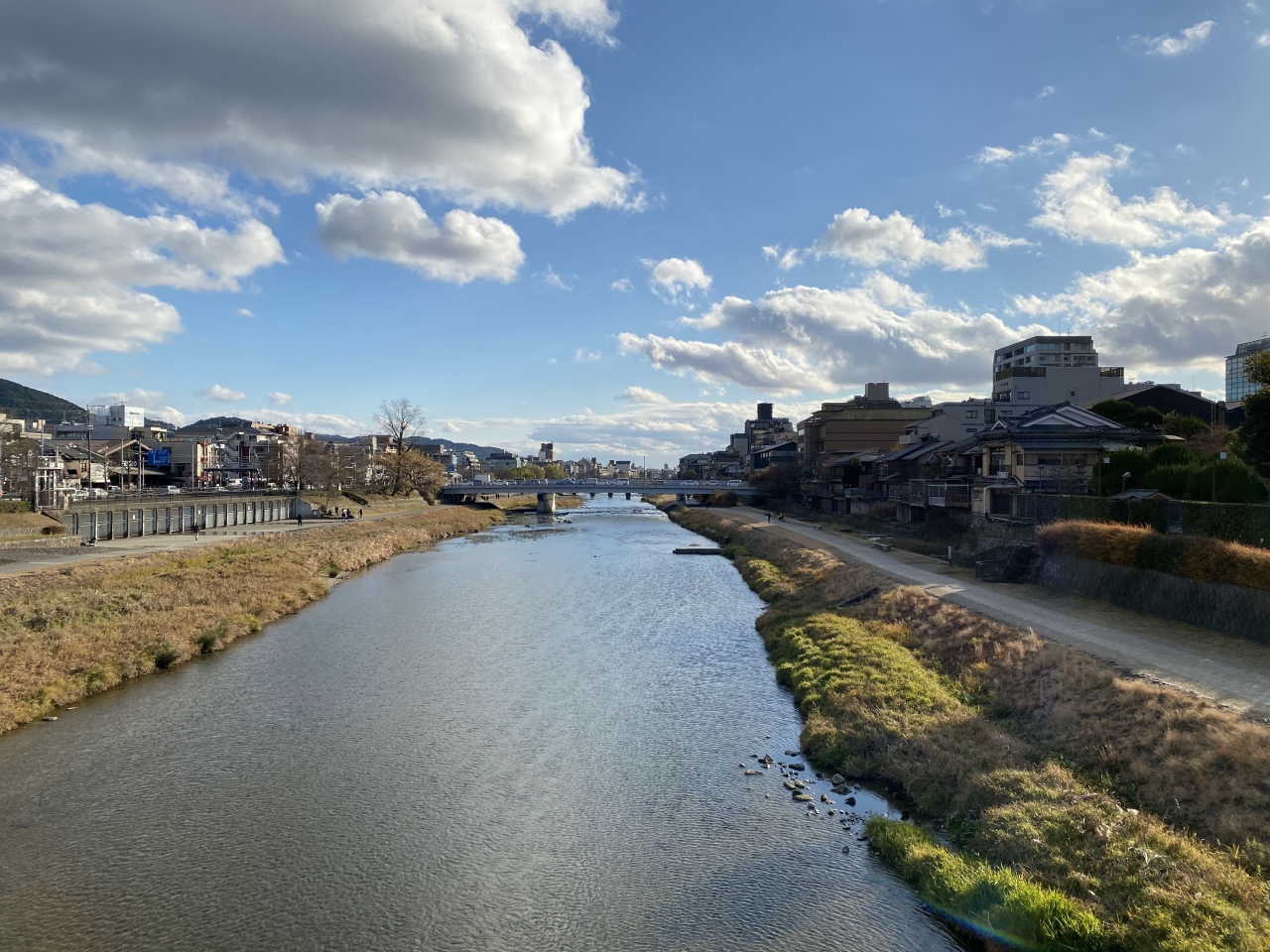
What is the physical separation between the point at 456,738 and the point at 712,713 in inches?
213

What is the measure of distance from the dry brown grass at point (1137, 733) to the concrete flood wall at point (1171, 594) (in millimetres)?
4227

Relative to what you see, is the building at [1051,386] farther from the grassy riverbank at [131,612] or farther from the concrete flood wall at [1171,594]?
the grassy riverbank at [131,612]

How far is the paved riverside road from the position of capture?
42.7 feet

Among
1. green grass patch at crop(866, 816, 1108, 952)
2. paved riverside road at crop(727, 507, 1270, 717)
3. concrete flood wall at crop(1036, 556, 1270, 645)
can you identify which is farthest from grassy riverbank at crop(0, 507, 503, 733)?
concrete flood wall at crop(1036, 556, 1270, 645)

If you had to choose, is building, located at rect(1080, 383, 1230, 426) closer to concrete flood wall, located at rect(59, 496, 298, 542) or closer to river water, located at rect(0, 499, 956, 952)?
river water, located at rect(0, 499, 956, 952)

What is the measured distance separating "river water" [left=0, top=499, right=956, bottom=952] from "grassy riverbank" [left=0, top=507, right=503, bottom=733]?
83 cm

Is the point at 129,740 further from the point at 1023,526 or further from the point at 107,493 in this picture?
the point at 107,493

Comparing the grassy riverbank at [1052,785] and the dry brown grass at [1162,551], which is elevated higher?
the dry brown grass at [1162,551]

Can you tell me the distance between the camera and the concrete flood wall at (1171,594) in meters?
16.4

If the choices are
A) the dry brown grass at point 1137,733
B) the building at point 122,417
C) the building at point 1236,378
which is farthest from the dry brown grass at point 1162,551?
the building at point 122,417

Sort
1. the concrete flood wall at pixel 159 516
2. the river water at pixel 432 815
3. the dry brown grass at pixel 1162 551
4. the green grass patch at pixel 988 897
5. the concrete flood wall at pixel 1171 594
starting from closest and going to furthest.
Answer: the green grass patch at pixel 988 897 < the river water at pixel 432 815 < the concrete flood wall at pixel 1171 594 < the dry brown grass at pixel 1162 551 < the concrete flood wall at pixel 159 516

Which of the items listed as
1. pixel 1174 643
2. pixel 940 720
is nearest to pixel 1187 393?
pixel 1174 643

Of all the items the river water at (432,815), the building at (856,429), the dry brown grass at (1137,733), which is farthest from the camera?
the building at (856,429)

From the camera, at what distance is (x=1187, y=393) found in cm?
4875
